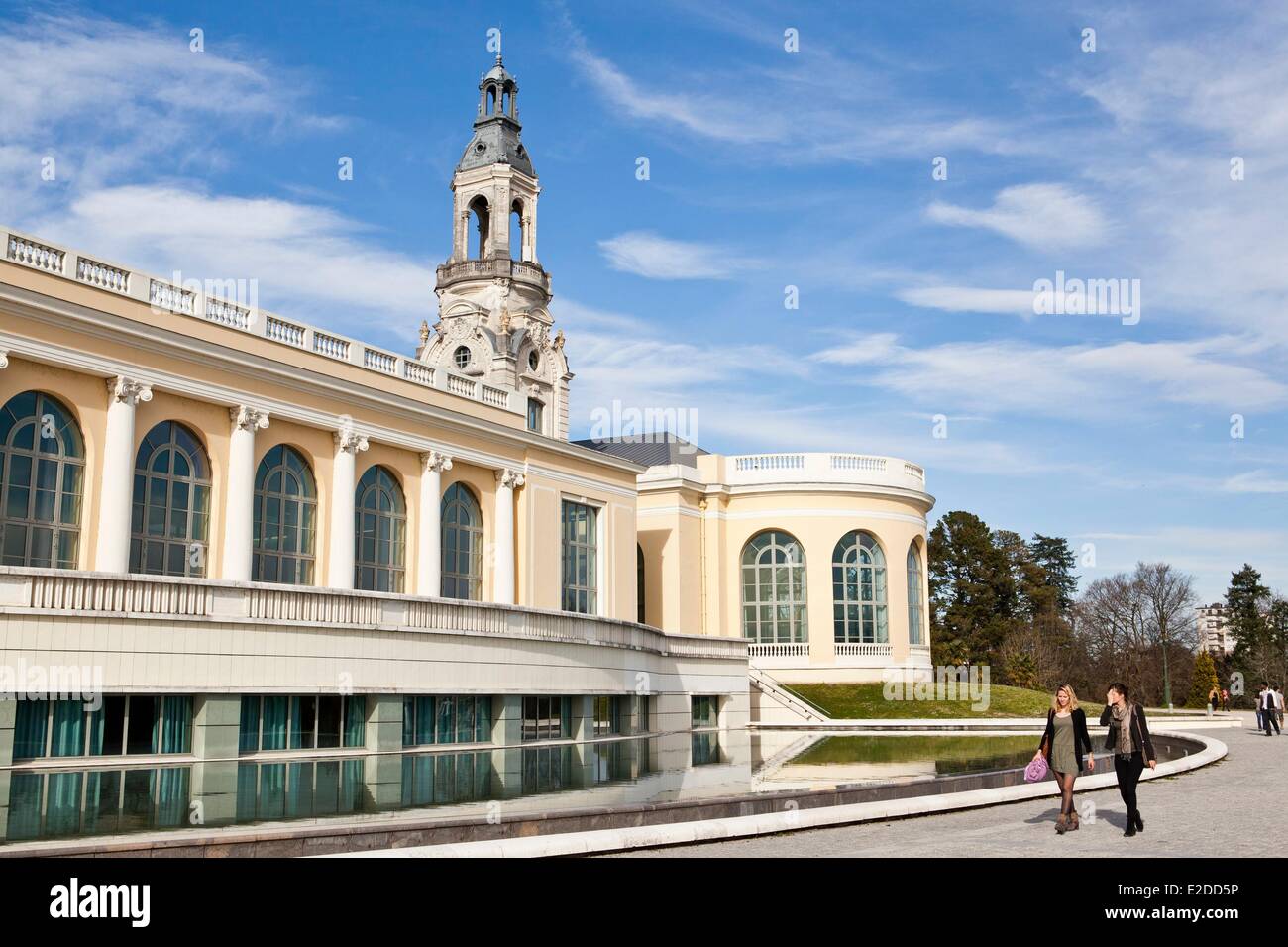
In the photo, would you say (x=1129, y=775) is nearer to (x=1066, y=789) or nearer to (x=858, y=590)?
(x=1066, y=789)

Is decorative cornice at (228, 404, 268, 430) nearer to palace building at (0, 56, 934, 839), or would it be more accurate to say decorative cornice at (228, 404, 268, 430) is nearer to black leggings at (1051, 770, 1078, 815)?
palace building at (0, 56, 934, 839)

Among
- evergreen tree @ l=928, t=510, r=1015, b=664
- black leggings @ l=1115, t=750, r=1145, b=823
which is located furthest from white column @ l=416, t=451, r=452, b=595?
evergreen tree @ l=928, t=510, r=1015, b=664

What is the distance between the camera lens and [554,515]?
42.1 metres

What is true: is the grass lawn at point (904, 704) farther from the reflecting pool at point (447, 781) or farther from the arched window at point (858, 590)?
the reflecting pool at point (447, 781)

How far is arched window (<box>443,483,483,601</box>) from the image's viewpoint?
38719 mm

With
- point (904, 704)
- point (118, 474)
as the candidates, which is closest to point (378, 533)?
point (118, 474)

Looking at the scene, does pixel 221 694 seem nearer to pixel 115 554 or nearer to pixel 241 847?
pixel 115 554

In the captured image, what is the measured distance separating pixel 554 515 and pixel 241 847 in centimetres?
3118

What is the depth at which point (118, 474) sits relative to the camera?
92.1 ft

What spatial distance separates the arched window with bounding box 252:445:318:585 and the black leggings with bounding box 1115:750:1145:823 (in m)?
24.0

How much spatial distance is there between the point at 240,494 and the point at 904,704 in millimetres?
29307

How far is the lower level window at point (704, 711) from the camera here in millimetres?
42388

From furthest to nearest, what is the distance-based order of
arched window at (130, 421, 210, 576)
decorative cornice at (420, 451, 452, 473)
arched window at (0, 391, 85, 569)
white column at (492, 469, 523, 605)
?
white column at (492, 469, 523, 605)
decorative cornice at (420, 451, 452, 473)
arched window at (130, 421, 210, 576)
arched window at (0, 391, 85, 569)
